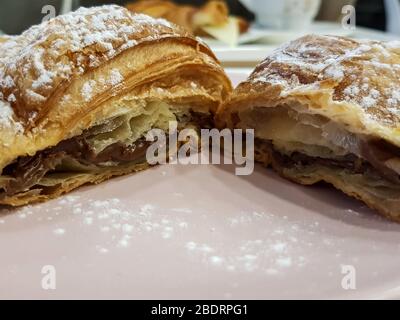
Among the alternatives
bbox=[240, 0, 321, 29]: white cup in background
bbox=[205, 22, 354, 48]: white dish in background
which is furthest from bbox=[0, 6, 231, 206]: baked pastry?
bbox=[240, 0, 321, 29]: white cup in background

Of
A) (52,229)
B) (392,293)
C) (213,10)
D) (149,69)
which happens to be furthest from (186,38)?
(213,10)

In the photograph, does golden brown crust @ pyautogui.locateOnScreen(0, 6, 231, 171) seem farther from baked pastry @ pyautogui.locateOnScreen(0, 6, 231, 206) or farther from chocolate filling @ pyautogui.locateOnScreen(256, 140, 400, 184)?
chocolate filling @ pyautogui.locateOnScreen(256, 140, 400, 184)

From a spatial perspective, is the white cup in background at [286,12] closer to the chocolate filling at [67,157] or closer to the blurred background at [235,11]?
the blurred background at [235,11]

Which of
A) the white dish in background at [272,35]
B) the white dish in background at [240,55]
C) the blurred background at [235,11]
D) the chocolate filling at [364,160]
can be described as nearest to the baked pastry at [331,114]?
Answer: the chocolate filling at [364,160]

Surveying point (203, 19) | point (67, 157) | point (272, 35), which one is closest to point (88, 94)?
point (67, 157)

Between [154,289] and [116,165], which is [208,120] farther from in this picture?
[154,289]

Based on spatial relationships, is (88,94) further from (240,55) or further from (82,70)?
(240,55)
